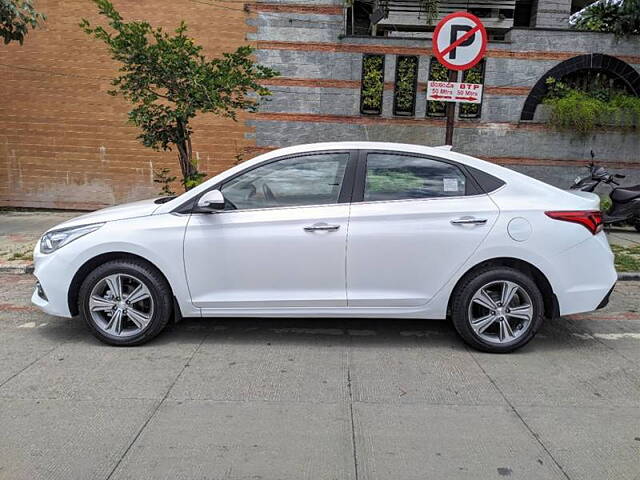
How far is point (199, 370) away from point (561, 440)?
97.3 inches

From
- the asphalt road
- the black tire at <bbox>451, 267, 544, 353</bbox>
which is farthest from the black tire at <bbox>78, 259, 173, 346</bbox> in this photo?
the black tire at <bbox>451, 267, 544, 353</bbox>

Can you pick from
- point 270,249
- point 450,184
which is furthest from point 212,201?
point 450,184

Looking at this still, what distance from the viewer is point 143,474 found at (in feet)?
8.78

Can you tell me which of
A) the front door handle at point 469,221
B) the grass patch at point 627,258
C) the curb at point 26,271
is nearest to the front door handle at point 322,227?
the front door handle at point 469,221

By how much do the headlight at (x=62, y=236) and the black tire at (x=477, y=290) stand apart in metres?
2.98

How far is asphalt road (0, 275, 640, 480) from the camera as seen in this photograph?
279 cm

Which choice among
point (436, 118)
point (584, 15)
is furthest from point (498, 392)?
point (584, 15)

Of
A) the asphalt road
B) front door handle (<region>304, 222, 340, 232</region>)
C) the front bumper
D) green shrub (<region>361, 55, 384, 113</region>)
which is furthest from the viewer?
green shrub (<region>361, 55, 384, 113</region>)

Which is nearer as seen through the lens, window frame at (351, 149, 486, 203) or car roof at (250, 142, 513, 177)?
window frame at (351, 149, 486, 203)

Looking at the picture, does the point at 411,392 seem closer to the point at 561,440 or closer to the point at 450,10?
the point at 561,440

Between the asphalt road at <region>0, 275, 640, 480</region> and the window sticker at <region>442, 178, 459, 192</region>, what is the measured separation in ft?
4.34

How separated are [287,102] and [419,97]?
2637mm

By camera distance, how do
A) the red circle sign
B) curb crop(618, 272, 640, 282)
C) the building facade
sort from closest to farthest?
the red circle sign, curb crop(618, 272, 640, 282), the building facade

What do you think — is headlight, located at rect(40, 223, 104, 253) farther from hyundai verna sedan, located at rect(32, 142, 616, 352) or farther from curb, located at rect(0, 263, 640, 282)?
curb, located at rect(0, 263, 640, 282)
